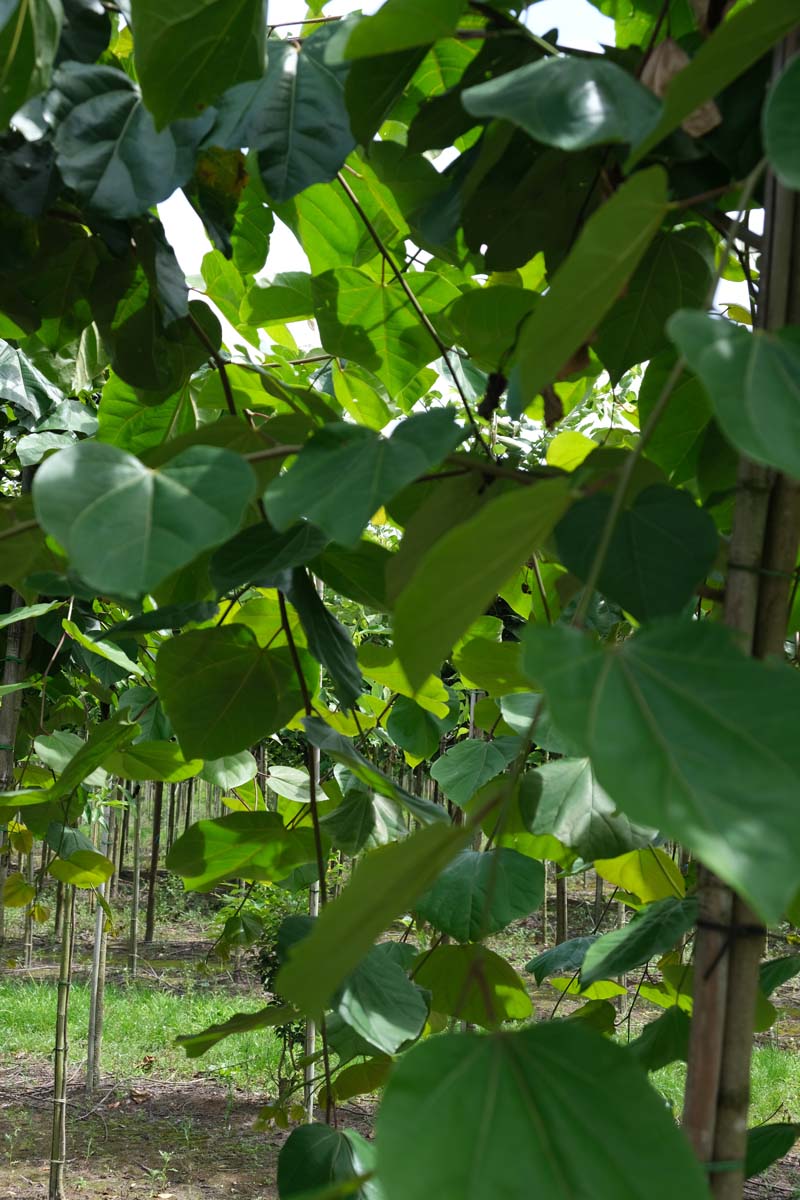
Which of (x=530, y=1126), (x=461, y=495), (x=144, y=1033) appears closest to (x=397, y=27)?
(x=461, y=495)

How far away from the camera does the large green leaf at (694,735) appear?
0.29 metres

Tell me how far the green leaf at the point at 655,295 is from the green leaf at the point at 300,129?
0.21 meters

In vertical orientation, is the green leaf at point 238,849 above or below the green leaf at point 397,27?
below

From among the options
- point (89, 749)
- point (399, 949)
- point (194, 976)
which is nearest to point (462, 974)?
point (399, 949)

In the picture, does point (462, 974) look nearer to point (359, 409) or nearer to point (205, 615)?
point (205, 615)

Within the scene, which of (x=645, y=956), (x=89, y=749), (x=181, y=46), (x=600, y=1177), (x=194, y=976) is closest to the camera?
(x=600, y=1177)

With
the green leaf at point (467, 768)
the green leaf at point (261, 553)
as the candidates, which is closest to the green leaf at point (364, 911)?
the green leaf at point (261, 553)

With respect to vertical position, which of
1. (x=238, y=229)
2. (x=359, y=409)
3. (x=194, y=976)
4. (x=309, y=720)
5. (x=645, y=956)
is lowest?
(x=194, y=976)

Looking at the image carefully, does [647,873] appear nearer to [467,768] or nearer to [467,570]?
[467,768]

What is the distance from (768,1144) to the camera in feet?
1.99

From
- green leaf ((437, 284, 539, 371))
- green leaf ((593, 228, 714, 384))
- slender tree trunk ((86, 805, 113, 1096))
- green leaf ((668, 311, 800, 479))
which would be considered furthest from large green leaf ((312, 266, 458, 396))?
slender tree trunk ((86, 805, 113, 1096))

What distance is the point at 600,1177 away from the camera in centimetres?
32

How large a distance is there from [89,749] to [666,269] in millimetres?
593

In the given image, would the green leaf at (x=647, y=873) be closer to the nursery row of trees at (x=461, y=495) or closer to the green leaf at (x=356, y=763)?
the nursery row of trees at (x=461, y=495)
